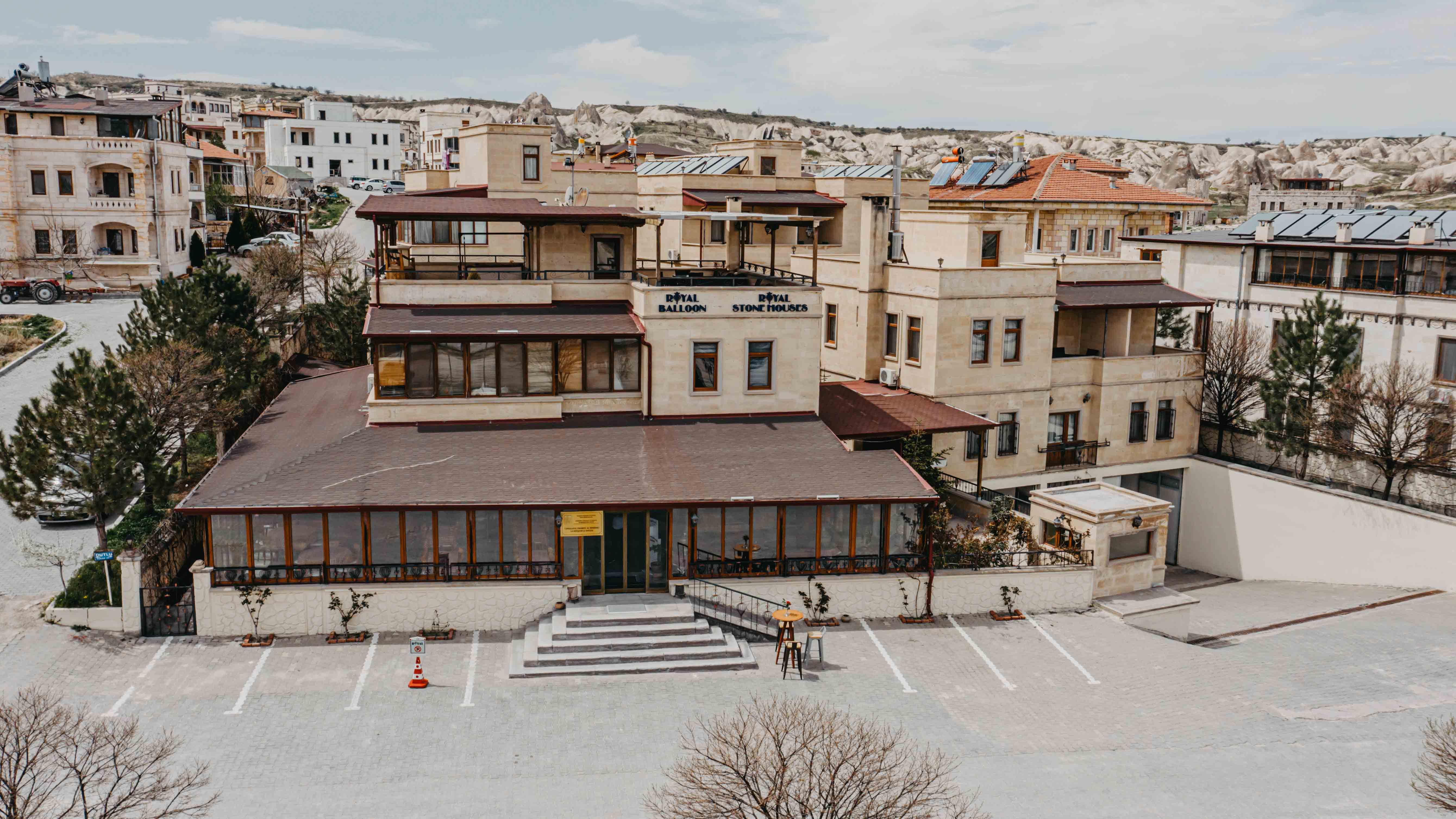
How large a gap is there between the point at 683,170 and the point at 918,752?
1504 inches

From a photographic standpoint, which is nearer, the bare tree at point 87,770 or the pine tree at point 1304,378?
the bare tree at point 87,770

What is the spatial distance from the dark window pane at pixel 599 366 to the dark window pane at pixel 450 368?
10.7 feet

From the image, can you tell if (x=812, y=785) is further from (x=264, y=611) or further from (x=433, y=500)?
(x=264, y=611)

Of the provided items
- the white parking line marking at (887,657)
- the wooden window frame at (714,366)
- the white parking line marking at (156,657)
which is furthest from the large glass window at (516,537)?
the white parking line marking at (887,657)

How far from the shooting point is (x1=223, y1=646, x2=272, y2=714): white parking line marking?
20812 mm

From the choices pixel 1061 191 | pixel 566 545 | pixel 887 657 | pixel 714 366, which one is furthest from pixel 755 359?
pixel 1061 191

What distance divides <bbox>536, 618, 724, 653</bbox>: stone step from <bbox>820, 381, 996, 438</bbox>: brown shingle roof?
8.03 m

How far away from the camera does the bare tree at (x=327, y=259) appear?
5731cm

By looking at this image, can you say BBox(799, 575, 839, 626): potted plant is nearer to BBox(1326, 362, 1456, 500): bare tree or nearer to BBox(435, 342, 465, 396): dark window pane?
BBox(435, 342, 465, 396): dark window pane

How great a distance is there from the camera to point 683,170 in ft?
174

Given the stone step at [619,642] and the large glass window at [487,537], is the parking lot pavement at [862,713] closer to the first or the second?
the stone step at [619,642]

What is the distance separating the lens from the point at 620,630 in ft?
79.3

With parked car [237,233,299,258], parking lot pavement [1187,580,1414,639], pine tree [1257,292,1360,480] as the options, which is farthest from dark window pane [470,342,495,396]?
parked car [237,233,299,258]

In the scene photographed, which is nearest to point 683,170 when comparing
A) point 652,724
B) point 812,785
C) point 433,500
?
point 433,500
